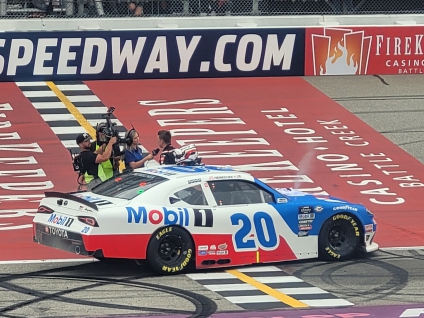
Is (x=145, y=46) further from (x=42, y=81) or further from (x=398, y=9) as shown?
(x=398, y=9)

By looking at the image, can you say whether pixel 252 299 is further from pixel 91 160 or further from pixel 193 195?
pixel 91 160

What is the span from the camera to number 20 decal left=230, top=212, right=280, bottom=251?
36.7 ft

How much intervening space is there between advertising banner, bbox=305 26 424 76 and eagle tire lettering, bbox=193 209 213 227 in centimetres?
1169

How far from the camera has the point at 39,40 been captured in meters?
20.7

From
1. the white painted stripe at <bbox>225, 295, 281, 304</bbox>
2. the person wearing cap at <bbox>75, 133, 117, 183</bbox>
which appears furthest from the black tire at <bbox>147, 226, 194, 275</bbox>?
the person wearing cap at <bbox>75, 133, 117, 183</bbox>

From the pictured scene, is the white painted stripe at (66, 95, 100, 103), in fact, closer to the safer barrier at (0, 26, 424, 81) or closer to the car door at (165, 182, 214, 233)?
the safer barrier at (0, 26, 424, 81)

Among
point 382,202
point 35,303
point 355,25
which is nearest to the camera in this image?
point 35,303

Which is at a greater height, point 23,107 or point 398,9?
point 398,9

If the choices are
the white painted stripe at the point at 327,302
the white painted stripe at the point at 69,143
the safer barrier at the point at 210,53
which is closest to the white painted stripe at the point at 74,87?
the safer barrier at the point at 210,53

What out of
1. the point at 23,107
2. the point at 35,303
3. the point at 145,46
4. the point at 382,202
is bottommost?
the point at 35,303

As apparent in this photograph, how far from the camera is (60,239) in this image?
10.6m

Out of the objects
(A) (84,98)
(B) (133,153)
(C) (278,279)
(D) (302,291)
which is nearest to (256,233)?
(C) (278,279)

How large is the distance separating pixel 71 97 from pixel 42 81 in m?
1.19


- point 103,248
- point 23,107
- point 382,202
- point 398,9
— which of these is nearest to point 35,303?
point 103,248
